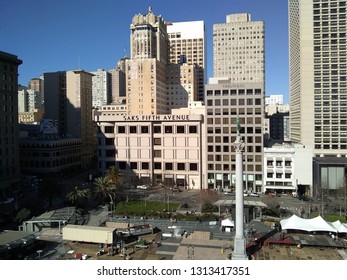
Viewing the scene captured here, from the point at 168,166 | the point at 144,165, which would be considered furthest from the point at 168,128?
the point at 144,165

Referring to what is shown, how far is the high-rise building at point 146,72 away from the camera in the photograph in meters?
67.6

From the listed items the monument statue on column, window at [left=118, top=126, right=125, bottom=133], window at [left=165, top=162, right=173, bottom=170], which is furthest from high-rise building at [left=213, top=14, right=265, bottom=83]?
the monument statue on column

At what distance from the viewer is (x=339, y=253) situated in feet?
73.5

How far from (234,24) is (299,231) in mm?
76671

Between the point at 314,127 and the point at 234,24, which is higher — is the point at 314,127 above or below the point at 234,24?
below

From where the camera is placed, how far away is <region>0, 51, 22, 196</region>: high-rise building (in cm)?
4222

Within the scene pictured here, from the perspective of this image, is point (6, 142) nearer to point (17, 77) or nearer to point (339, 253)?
point (17, 77)

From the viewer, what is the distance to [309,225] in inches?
1021

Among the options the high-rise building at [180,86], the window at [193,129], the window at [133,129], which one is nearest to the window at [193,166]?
the window at [193,129]

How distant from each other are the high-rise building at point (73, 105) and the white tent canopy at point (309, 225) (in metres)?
50.9

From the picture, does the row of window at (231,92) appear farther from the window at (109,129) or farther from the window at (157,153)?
the window at (109,129)

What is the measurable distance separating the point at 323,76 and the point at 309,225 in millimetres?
33426

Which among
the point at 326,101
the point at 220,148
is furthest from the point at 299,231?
the point at 326,101

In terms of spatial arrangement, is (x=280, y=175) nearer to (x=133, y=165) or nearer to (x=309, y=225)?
(x=309, y=225)
